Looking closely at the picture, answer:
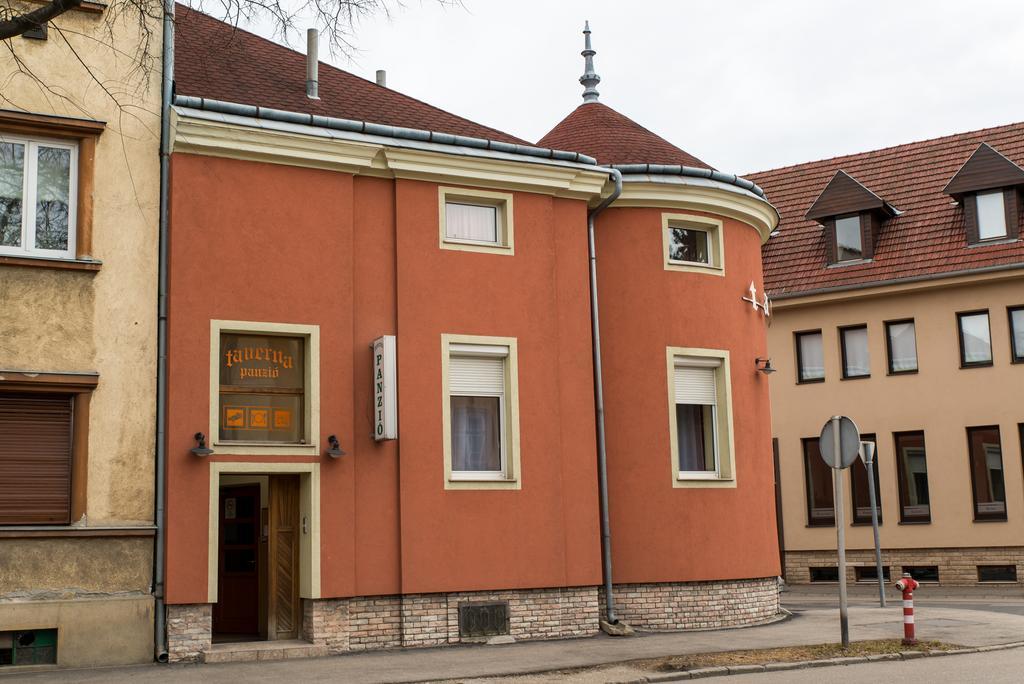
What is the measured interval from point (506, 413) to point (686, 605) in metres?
3.98

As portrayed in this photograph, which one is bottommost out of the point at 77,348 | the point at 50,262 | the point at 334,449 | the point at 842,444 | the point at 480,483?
the point at 480,483

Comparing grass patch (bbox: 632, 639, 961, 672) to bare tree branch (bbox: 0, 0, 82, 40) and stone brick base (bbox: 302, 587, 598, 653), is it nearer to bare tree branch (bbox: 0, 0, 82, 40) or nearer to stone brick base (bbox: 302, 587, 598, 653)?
stone brick base (bbox: 302, 587, 598, 653)

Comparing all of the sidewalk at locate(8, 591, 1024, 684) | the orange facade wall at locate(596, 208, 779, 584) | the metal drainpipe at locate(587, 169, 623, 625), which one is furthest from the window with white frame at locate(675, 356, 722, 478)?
the sidewalk at locate(8, 591, 1024, 684)

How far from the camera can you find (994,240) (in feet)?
98.4

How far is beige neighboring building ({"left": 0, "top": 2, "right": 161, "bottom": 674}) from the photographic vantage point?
46.2ft

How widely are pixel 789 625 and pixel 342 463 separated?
24.4ft

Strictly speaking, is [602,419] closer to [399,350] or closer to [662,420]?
[662,420]

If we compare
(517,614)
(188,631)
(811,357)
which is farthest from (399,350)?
(811,357)

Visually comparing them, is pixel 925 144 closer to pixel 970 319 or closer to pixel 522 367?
pixel 970 319

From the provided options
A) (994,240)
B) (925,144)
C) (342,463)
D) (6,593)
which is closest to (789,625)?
(342,463)

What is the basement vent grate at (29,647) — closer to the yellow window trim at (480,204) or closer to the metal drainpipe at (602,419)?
the yellow window trim at (480,204)

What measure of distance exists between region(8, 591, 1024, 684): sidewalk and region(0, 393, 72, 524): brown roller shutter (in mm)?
1853

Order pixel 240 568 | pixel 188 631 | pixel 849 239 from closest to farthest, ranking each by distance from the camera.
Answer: pixel 188 631
pixel 240 568
pixel 849 239

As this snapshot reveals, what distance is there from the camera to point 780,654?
14.6m
